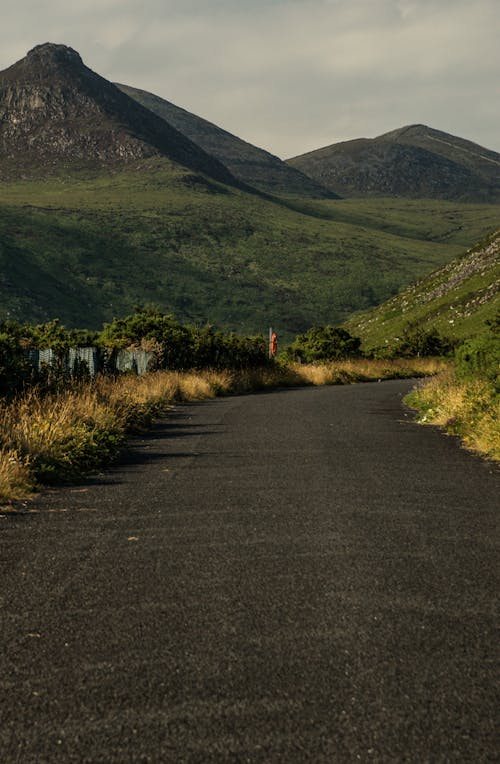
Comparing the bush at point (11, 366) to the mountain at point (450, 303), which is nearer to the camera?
the bush at point (11, 366)

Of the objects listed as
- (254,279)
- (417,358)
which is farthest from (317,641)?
(254,279)

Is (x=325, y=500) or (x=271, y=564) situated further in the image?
(x=325, y=500)

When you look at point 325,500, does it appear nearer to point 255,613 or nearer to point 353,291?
point 255,613

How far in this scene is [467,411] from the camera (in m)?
17.8

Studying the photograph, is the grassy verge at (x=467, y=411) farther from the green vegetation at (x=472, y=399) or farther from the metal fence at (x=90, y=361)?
the metal fence at (x=90, y=361)

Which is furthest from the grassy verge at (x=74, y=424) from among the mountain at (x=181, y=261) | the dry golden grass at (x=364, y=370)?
the mountain at (x=181, y=261)

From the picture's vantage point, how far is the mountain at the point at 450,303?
59625 millimetres

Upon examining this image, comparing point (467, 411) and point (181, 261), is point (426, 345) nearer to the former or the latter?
point (467, 411)

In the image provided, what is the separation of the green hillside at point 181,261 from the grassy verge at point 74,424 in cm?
8384

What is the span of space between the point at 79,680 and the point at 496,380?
1389 cm

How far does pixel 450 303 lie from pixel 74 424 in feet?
181

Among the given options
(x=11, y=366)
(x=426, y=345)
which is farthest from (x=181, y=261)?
(x=11, y=366)

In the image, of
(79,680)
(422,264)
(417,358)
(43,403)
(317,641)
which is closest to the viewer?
(79,680)

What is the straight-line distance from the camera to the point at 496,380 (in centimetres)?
1741
